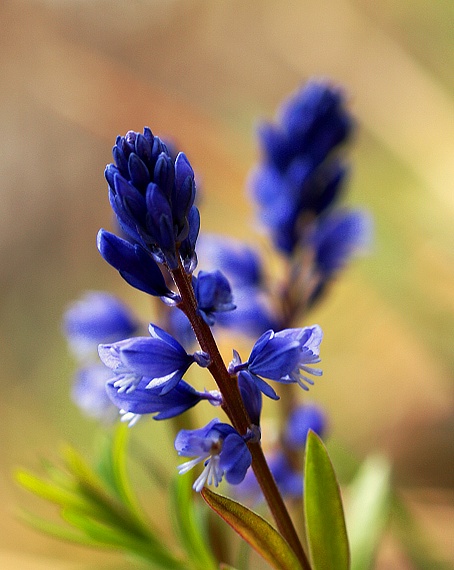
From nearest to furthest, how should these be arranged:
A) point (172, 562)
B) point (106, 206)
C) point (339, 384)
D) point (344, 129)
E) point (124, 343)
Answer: point (124, 343) → point (172, 562) → point (344, 129) → point (339, 384) → point (106, 206)

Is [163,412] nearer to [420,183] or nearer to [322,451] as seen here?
[322,451]

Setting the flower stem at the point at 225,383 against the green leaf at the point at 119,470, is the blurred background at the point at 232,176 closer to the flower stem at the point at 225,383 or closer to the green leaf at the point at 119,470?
the green leaf at the point at 119,470

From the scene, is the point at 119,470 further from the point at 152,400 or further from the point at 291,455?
the point at 152,400

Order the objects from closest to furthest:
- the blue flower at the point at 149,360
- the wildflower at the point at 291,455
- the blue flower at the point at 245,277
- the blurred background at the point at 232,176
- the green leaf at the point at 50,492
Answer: the blue flower at the point at 149,360
the green leaf at the point at 50,492
the wildflower at the point at 291,455
the blue flower at the point at 245,277
the blurred background at the point at 232,176

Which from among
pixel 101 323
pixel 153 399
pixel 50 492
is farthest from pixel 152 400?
pixel 101 323

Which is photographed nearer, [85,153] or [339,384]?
[339,384]

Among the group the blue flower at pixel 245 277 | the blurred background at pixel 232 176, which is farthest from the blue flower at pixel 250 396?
the blurred background at pixel 232 176

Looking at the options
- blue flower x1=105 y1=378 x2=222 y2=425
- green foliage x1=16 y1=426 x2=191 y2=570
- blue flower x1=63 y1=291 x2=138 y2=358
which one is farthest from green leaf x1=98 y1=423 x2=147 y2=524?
blue flower x1=105 y1=378 x2=222 y2=425

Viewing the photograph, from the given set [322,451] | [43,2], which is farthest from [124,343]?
[43,2]
